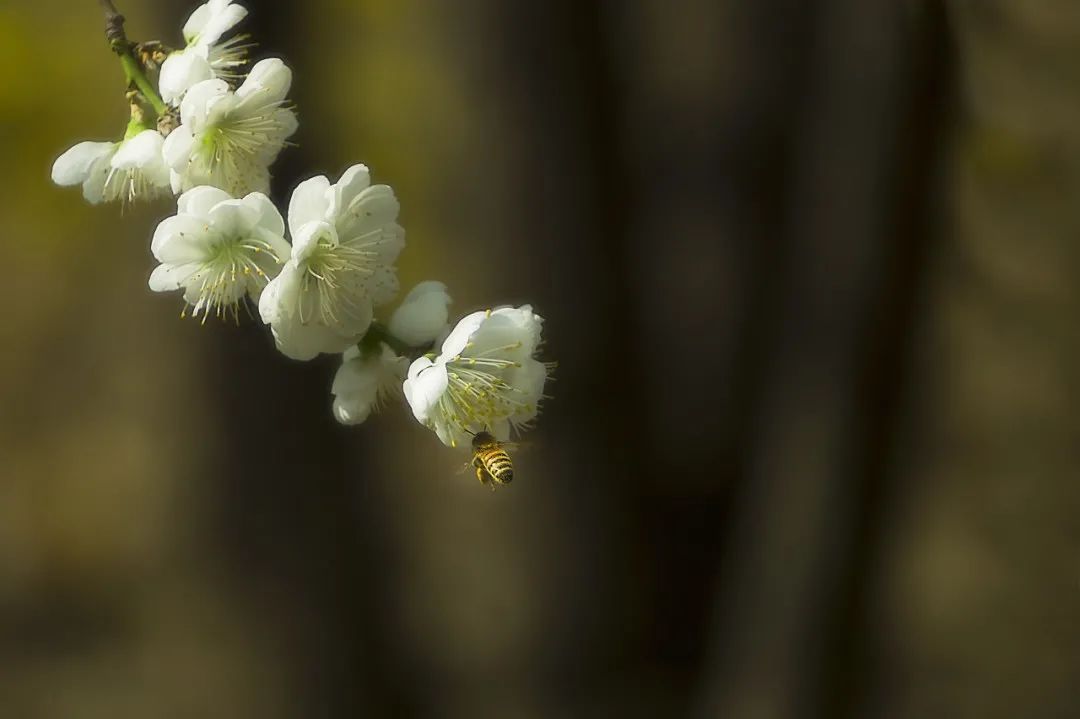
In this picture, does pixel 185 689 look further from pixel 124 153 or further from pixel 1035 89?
pixel 1035 89

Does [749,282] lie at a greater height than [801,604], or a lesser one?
greater

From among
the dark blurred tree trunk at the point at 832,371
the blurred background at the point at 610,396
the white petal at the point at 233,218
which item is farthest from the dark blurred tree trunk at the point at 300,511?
the white petal at the point at 233,218

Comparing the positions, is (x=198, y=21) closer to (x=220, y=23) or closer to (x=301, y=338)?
(x=220, y=23)

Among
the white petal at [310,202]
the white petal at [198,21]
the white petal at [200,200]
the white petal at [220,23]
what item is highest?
the white petal at [198,21]

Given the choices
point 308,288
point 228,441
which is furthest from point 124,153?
point 228,441

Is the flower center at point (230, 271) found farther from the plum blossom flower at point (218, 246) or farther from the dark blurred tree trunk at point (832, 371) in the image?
the dark blurred tree trunk at point (832, 371)

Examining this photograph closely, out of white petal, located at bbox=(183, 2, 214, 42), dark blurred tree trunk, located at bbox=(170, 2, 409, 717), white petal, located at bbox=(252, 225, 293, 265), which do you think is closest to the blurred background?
dark blurred tree trunk, located at bbox=(170, 2, 409, 717)

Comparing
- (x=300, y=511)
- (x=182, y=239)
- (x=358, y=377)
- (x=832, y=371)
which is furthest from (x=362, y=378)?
(x=832, y=371)
